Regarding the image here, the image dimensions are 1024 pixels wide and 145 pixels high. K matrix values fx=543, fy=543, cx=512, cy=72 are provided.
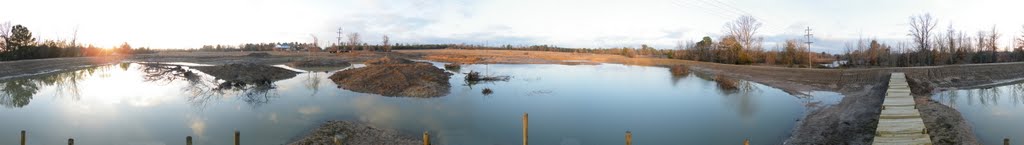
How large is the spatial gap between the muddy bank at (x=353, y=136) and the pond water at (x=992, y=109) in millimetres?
12099

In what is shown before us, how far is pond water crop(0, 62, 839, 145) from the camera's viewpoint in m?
11.5

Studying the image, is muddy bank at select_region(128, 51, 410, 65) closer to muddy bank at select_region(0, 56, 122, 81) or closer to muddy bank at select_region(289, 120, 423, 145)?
muddy bank at select_region(0, 56, 122, 81)

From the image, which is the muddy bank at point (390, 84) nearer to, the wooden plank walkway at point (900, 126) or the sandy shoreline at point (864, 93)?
the sandy shoreline at point (864, 93)

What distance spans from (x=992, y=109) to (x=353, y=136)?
1905 centimetres

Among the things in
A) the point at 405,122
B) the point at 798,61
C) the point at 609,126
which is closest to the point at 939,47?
the point at 798,61

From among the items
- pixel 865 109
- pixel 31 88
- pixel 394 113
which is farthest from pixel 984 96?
pixel 31 88

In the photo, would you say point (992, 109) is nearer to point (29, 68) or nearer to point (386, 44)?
point (29, 68)

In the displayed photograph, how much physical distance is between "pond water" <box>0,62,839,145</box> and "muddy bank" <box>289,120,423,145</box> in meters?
0.45

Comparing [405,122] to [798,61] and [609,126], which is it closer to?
[609,126]

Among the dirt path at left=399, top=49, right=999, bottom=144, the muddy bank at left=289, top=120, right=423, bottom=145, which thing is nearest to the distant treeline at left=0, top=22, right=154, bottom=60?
the muddy bank at left=289, top=120, right=423, bottom=145

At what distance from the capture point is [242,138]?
1076cm

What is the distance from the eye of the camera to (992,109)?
16844mm

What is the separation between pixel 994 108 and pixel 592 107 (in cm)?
1264

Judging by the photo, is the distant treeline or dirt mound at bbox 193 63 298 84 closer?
dirt mound at bbox 193 63 298 84
